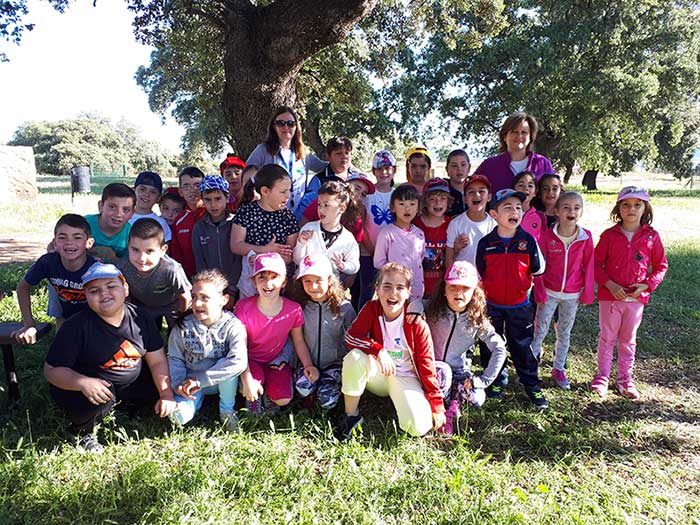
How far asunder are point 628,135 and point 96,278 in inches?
905

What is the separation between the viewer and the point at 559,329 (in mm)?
4062

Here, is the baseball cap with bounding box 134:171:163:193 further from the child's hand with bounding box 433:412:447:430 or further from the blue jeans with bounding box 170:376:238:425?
the child's hand with bounding box 433:412:447:430

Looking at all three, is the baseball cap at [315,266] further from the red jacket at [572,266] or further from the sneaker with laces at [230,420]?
the red jacket at [572,266]

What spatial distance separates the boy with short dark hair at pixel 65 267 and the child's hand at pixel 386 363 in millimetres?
2138

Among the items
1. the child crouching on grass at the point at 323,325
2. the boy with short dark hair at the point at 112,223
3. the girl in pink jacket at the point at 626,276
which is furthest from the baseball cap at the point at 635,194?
the boy with short dark hair at the point at 112,223

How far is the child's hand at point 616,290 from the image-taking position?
390cm

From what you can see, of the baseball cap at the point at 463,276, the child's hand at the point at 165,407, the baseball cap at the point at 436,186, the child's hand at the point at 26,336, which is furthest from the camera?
the baseball cap at the point at 436,186

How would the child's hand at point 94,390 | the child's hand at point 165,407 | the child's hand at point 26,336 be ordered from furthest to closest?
the child's hand at point 26,336
the child's hand at point 165,407
the child's hand at point 94,390

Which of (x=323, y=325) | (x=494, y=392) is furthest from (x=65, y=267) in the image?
(x=494, y=392)

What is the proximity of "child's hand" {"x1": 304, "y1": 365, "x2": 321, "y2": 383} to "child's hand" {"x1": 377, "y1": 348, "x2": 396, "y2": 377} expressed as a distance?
0.47m

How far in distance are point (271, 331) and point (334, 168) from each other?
180cm

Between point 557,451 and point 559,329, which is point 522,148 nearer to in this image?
point 559,329

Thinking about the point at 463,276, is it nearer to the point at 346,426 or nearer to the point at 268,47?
the point at 346,426

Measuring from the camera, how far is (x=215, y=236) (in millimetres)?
3951
